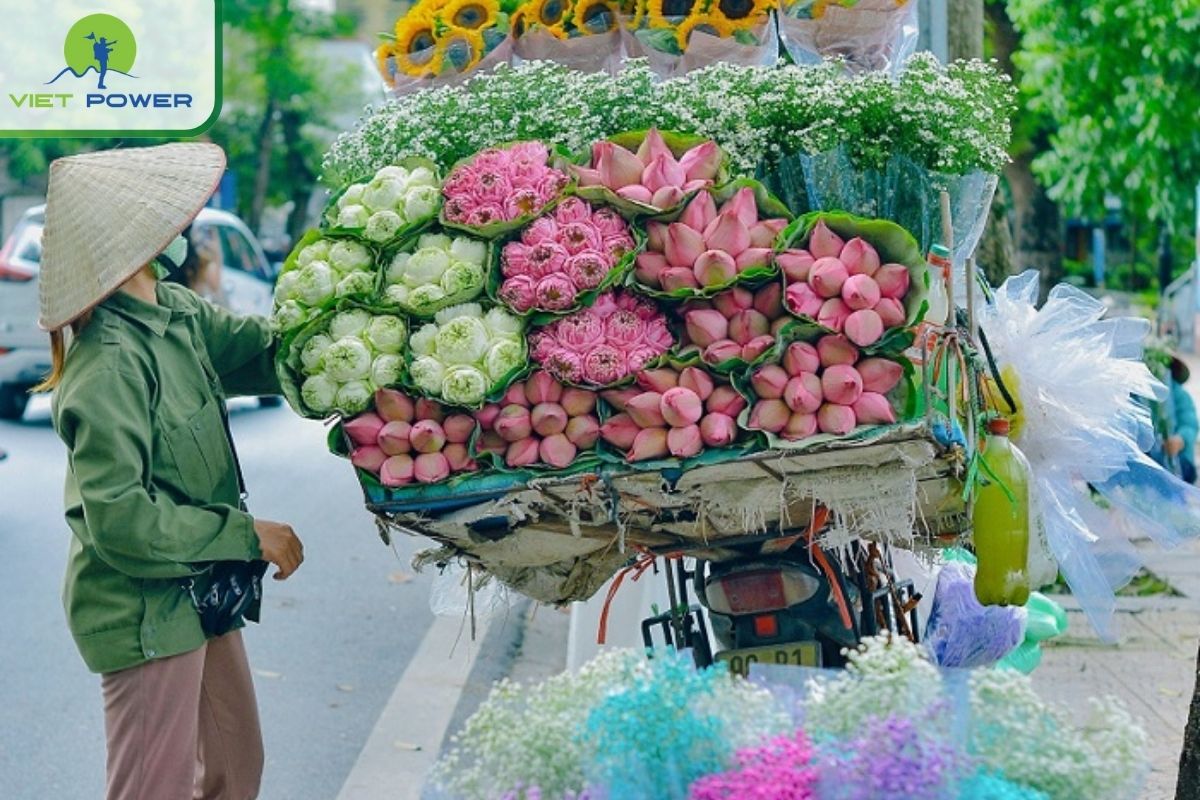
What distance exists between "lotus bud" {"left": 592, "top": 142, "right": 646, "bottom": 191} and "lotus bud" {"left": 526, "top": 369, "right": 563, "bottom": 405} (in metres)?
0.42

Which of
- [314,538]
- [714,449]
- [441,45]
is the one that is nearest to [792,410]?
[714,449]

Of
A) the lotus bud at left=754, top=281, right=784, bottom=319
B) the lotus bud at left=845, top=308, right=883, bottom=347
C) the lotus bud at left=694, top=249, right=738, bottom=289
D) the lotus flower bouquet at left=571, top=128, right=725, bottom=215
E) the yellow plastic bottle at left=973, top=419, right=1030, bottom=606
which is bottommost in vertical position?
the yellow plastic bottle at left=973, top=419, right=1030, bottom=606

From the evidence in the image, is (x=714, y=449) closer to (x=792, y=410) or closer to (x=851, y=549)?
(x=792, y=410)

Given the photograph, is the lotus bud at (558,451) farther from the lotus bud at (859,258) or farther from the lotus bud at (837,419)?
the lotus bud at (859,258)

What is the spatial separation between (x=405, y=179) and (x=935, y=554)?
1512 mm

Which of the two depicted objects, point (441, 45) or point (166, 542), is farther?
point (441, 45)

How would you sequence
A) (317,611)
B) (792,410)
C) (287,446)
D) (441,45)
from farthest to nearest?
(287,446)
(317,611)
(441,45)
(792,410)

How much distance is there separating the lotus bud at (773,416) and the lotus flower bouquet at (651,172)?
460mm

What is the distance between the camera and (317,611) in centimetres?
847

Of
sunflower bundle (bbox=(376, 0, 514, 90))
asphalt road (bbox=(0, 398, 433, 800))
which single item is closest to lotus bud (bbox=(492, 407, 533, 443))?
sunflower bundle (bbox=(376, 0, 514, 90))

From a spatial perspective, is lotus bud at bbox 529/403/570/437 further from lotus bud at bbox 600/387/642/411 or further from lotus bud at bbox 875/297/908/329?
lotus bud at bbox 875/297/908/329

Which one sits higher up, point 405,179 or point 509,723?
point 405,179

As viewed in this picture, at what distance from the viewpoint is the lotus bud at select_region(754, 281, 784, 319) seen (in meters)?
3.18

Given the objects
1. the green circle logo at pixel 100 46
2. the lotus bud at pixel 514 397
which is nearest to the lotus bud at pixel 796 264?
the lotus bud at pixel 514 397
